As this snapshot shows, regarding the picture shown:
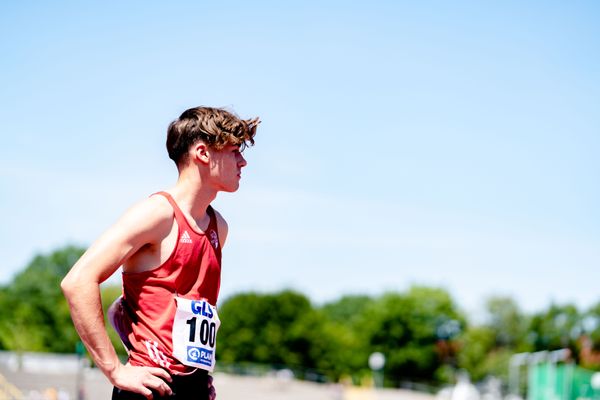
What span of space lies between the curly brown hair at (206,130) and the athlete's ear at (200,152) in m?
0.02

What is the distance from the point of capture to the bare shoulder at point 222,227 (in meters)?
3.39

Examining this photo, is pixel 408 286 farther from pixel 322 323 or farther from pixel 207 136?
pixel 207 136

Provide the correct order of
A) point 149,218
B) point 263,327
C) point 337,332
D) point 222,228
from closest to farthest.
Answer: point 149,218 < point 222,228 < point 263,327 < point 337,332

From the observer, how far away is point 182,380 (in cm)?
303

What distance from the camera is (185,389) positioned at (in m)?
3.04

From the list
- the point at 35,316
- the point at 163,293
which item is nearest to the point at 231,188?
the point at 163,293

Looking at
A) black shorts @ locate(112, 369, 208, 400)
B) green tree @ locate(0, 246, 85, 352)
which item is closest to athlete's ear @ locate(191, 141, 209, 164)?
black shorts @ locate(112, 369, 208, 400)

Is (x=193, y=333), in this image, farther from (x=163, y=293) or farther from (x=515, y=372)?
(x=515, y=372)

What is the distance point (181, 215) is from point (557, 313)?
98.6 meters

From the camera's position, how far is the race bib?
3.02 meters

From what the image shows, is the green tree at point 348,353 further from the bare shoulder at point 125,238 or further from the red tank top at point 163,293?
the bare shoulder at point 125,238

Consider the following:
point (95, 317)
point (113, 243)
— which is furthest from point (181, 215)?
point (95, 317)

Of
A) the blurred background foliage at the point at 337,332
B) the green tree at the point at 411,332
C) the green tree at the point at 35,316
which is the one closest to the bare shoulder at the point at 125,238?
the blurred background foliage at the point at 337,332

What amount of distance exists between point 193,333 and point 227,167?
2.25 ft
